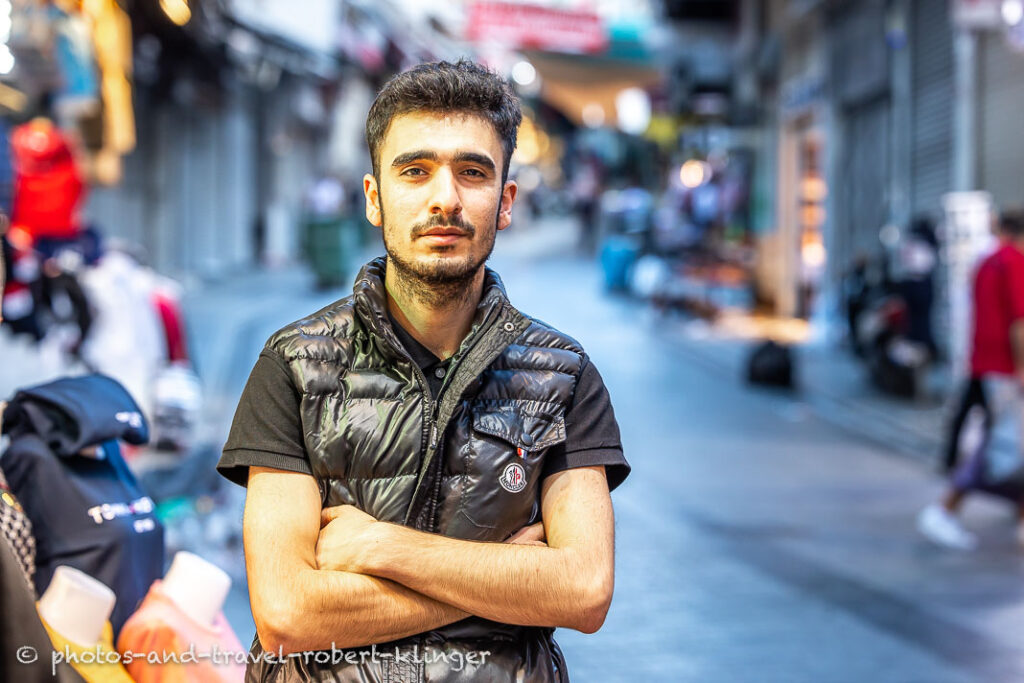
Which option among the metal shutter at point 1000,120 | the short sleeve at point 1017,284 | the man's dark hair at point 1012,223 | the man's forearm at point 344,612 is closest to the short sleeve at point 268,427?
the man's forearm at point 344,612

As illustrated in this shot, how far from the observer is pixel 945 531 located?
24.6 ft

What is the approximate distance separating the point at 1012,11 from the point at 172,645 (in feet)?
35.2

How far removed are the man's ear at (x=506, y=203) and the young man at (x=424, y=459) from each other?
42 millimetres

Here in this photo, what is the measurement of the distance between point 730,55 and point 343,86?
50.6ft

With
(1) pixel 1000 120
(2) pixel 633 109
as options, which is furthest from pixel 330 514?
(2) pixel 633 109

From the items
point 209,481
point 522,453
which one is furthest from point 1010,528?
point 522,453

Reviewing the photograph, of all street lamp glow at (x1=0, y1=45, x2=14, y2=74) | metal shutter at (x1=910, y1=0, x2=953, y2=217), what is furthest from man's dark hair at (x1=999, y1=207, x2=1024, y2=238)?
metal shutter at (x1=910, y1=0, x2=953, y2=217)

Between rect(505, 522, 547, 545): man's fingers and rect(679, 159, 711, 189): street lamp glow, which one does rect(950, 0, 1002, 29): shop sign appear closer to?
rect(505, 522, 547, 545): man's fingers

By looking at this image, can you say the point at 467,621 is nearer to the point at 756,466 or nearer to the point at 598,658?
the point at 598,658

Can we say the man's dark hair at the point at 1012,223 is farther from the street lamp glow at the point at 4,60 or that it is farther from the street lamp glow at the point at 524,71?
the street lamp glow at the point at 524,71

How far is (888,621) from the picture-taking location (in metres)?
5.91

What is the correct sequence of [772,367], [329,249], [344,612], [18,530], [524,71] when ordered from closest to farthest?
[344,612]
[18,530]
[772,367]
[329,249]
[524,71]

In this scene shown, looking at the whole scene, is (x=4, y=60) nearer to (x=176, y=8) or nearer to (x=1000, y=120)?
(x=176, y=8)

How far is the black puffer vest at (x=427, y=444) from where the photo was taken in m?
2.30
